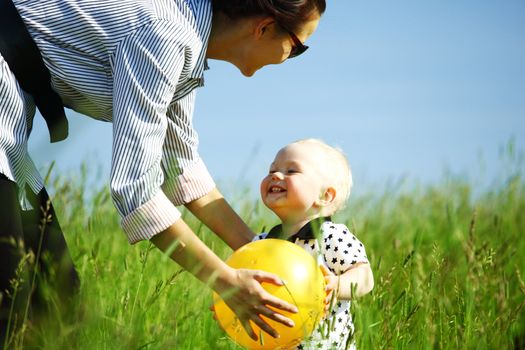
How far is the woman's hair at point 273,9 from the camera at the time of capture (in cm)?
315

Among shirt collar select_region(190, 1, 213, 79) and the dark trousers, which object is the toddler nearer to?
shirt collar select_region(190, 1, 213, 79)

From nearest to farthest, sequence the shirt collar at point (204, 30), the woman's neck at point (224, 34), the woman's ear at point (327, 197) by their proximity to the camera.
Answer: the shirt collar at point (204, 30) < the woman's neck at point (224, 34) < the woman's ear at point (327, 197)

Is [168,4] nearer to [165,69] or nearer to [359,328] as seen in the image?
[165,69]

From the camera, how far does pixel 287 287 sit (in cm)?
288

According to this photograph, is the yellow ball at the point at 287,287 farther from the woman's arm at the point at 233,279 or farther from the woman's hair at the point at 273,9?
the woman's hair at the point at 273,9

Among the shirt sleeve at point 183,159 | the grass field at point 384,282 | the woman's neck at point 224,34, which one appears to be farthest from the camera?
the shirt sleeve at point 183,159

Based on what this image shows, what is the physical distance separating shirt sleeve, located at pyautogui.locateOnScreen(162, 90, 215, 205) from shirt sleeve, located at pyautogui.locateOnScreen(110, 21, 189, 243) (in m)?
0.84

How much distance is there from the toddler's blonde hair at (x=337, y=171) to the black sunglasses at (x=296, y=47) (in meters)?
0.38

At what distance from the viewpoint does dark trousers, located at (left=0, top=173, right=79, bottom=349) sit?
284 cm

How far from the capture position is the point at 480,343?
2814mm

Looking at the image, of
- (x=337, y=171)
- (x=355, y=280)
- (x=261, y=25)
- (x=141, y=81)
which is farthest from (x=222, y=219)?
(x=141, y=81)

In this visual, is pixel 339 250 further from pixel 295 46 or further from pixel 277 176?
pixel 295 46

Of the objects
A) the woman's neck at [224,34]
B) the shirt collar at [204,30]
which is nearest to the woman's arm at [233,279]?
the shirt collar at [204,30]

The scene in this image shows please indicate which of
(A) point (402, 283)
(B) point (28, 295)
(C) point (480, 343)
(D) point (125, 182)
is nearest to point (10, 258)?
(B) point (28, 295)
